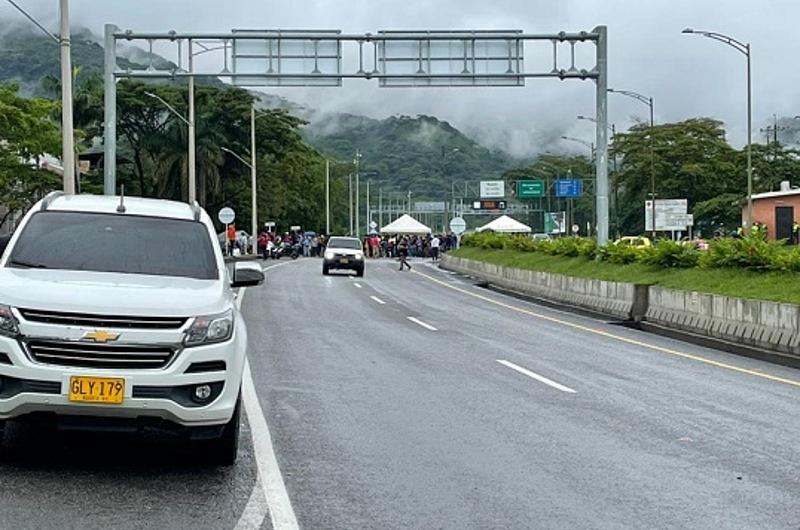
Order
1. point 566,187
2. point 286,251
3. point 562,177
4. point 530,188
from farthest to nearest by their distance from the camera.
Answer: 1. point 562,177
2. point 530,188
3. point 566,187
4. point 286,251

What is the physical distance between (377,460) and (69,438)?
251 cm

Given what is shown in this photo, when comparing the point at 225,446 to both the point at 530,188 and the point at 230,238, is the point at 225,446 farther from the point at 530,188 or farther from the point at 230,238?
the point at 530,188

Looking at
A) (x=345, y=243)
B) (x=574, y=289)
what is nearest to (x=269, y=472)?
(x=574, y=289)

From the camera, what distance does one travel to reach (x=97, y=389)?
23.8 feet

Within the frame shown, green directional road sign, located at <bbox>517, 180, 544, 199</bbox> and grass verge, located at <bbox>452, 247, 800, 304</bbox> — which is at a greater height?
green directional road sign, located at <bbox>517, 180, 544, 199</bbox>

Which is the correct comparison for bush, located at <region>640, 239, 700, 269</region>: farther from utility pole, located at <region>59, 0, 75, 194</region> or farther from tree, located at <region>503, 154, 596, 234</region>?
tree, located at <region>503, 154, 596, 234</region>

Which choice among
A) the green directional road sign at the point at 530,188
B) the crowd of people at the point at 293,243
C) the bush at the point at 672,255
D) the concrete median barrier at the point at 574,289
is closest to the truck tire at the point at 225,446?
the concrete median barrier at the point at 574,289

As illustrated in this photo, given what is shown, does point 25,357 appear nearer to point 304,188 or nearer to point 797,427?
point 797,427

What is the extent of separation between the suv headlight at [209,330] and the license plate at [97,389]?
53 centimetres

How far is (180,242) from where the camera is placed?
9.18 m

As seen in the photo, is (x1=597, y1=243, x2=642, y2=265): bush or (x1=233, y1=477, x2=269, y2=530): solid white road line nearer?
(x1=233, y1=477, x2=269, y2=530): solid white road line

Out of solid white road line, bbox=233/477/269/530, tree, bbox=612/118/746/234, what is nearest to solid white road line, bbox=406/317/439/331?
solid white road line, bbox=233/477/269/530

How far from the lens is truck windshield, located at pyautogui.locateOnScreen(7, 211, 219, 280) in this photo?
8.58 metres

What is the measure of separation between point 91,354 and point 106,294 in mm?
456
